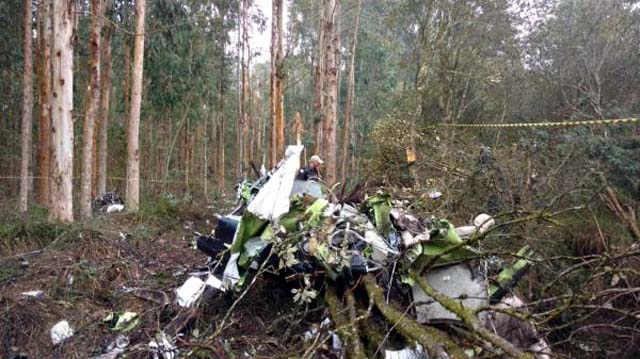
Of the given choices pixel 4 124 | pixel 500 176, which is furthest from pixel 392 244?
pixel 4 124

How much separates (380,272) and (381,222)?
1.56 ft

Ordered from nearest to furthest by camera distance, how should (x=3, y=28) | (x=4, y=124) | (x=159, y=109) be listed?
(x=3, y=28) < (x=159, y=109) < (x=4, y=124)

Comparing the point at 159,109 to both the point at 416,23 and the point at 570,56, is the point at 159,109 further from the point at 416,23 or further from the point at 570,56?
the point at 570,56

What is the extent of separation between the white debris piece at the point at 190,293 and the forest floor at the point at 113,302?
0.21 ft

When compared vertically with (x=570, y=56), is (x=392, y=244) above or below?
below

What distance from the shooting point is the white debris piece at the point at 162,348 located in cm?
298

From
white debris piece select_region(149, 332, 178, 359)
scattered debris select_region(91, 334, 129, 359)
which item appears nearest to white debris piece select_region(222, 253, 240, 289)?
white debris piece select_region(149, 332, 178, 359)

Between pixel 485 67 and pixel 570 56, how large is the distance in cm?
231

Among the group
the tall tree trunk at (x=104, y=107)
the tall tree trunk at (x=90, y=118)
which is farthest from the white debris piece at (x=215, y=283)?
the tall tree trunk at (x=104, y=107)

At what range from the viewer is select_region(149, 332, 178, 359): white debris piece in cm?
298

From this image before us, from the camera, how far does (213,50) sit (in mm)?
19016

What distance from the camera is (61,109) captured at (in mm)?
6504

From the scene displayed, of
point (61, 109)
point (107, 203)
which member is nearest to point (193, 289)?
point (61, 109)

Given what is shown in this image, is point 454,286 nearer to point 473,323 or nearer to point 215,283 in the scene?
point 473,323
